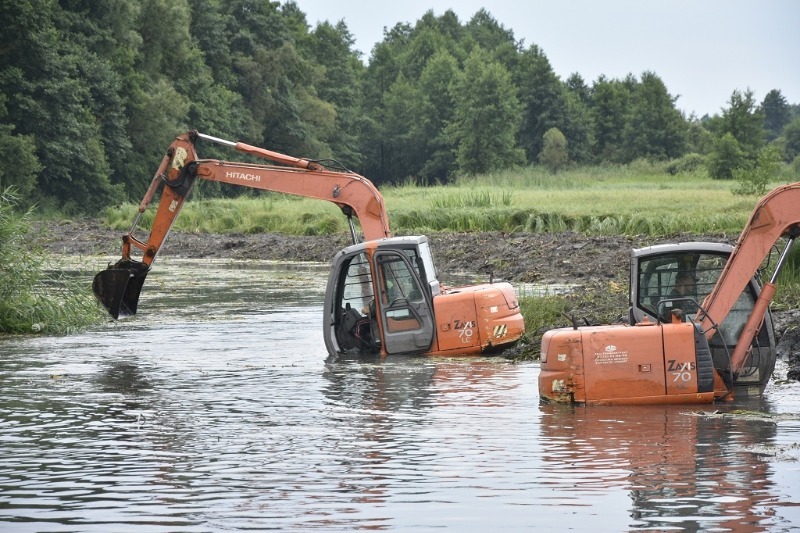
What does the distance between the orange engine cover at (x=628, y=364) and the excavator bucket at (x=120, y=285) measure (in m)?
8.94

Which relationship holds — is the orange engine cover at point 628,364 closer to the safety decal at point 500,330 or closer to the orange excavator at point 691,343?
the orange excavator at point 691,343

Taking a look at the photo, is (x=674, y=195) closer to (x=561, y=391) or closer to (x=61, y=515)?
(x=561, y=391)

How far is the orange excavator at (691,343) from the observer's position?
13.3m

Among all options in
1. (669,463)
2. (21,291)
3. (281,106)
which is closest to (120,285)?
(21,291)

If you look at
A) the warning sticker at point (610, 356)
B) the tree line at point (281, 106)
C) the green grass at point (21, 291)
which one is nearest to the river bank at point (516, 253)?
the green grass at point (21, 291)

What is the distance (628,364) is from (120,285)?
9683mm

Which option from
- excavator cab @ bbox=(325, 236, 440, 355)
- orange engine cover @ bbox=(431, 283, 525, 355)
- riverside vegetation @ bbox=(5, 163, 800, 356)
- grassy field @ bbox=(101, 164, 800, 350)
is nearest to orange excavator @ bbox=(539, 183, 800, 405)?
orange engine cover @ bbox=(431, 283, 525, 355)

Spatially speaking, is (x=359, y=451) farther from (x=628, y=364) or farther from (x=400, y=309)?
(x=400, y=309)

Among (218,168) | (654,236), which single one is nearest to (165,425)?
(218,168)

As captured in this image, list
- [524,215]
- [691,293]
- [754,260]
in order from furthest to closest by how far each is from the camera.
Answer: [524,215]
[691,293]
[754,260]

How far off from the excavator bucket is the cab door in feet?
14.2

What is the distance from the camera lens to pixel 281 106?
317ft

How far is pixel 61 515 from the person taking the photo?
9.48 meters

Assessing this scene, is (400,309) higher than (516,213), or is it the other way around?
(516,213)
